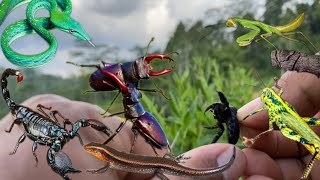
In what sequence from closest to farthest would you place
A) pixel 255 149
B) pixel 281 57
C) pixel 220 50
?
pixel 281 57 → pixel 255 149 → pixel 220 50

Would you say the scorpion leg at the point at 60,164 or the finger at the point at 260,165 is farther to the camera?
the finger at the point at 260,165

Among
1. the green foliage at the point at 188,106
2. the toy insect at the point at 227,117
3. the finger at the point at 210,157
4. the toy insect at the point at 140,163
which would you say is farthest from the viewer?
the green foliage at the point at 188,106

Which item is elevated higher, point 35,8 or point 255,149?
point 35,8

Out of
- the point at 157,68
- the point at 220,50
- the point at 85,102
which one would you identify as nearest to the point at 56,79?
the point at 85,102

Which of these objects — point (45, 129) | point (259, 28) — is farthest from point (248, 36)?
point (45, 129)

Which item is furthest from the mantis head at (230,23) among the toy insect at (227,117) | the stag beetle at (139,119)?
the stag beetle at (139,119)

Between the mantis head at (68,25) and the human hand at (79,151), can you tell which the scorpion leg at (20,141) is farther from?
the mantis head at (68,25)

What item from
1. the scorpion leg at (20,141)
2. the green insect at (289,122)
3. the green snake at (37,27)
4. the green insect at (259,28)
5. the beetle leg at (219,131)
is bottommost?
the beetle leg at (219,131)

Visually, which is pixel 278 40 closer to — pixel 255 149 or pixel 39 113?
pixel 255 149
